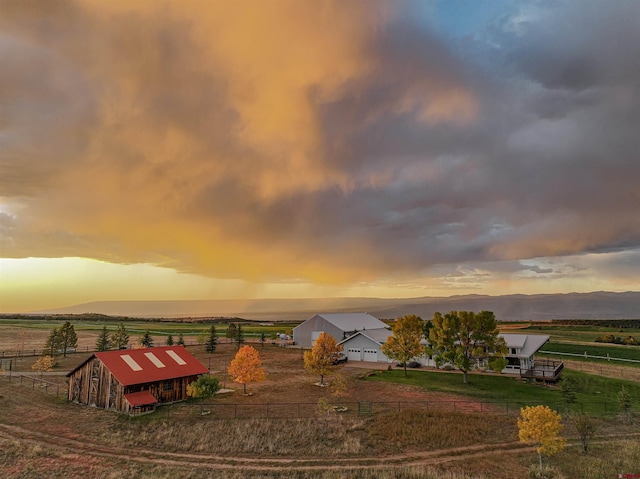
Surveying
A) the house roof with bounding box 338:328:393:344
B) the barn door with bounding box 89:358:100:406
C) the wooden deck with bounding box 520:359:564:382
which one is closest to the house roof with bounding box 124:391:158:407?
the barn door with bounding box 89:358:100:406

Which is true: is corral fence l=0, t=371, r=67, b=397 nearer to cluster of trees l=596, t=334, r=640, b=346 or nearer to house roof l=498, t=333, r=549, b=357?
house roof l=498, t=333, r=549, b=357

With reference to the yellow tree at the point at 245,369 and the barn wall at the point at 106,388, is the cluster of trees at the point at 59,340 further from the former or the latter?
the yellow tree at the point at 245,369

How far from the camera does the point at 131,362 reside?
47.1 metres

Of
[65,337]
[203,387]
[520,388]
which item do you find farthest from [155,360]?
[520,388]

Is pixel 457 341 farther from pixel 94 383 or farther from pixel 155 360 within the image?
pixel 94 383

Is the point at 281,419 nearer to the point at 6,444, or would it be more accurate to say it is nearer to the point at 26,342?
the point at 6,444

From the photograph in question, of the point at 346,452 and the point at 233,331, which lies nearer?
the point at 346,452

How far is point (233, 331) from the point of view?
376 feet

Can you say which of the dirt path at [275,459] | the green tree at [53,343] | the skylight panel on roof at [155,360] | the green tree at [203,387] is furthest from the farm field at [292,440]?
the green tree at [53,343]

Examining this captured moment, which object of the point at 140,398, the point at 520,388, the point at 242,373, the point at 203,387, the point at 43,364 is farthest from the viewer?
the point at 43,364

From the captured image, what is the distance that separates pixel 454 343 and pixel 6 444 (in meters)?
58.2

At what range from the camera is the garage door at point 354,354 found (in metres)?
80.9

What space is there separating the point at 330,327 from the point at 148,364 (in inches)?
2018

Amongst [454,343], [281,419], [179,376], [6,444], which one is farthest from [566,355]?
[6,444]
